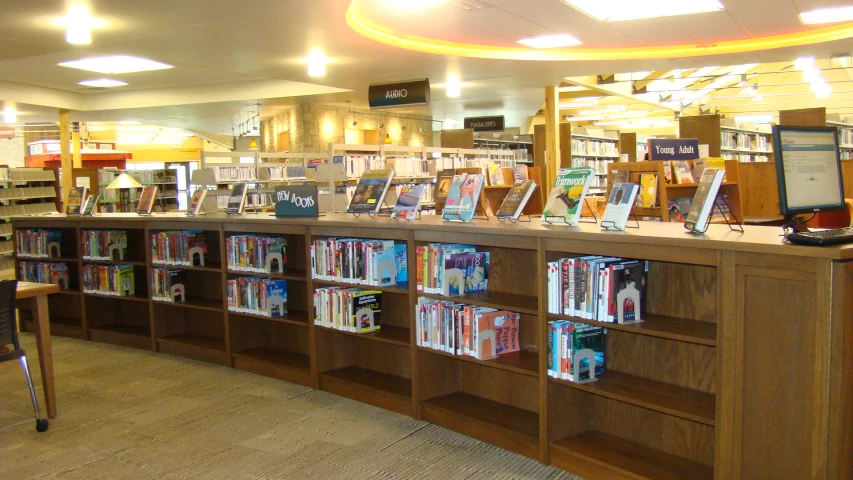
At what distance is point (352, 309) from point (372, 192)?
0.87 metres

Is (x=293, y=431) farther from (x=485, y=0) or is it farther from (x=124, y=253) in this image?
(x=485, y=0)

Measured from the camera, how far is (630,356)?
3492 mm

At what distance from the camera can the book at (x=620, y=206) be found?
3203 millimetres

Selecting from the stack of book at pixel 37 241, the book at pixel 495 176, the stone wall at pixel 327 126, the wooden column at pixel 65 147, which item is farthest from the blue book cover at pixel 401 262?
the wooden column at pixel 65 147

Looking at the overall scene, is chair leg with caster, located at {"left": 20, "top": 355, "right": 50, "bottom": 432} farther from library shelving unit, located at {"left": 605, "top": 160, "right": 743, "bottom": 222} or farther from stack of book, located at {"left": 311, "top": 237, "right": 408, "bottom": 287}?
library shelving unit, located at {"left": 605, "top": 160, "right": 743, "bottom": 222}

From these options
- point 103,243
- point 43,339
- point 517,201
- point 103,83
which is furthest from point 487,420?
point 103,83

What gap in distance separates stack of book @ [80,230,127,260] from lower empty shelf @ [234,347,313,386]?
6.38ft

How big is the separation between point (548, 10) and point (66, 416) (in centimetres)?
539

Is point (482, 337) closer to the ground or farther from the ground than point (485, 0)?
closer to the ground

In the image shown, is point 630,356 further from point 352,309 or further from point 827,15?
point 827,15

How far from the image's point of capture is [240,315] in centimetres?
564

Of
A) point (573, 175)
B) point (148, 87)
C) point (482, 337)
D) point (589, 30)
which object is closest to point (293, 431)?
point (482, 337)

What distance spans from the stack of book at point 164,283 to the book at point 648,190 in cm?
421

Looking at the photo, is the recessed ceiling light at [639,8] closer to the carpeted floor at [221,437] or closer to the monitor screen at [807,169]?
the monitor screen at [807,169]
